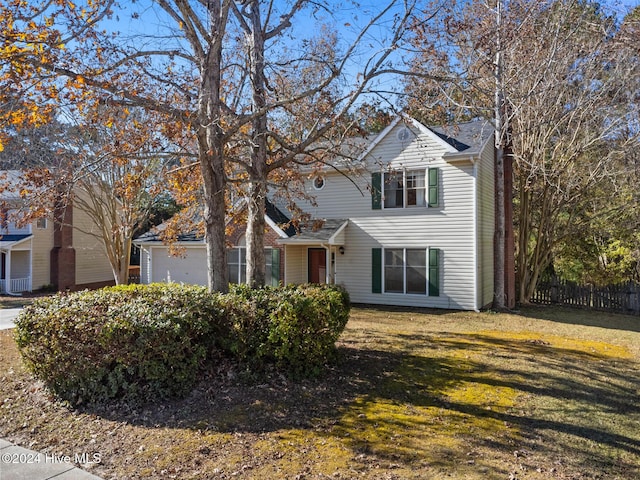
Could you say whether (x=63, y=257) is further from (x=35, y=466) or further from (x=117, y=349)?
(x=35, y=466)

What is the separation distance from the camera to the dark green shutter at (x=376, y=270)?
49.9 ft

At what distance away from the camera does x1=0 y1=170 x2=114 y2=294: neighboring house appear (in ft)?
68.5

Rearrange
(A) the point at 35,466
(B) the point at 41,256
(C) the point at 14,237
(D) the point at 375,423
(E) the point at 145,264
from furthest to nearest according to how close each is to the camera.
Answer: (B) the point at 41,256 < (C) the point at 14,237 < (E) the point at 145,264 < (D) the point at 375,423 < (A) the point at 35,466

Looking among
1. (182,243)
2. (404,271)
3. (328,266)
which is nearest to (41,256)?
(182,243)

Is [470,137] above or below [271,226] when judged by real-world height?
above

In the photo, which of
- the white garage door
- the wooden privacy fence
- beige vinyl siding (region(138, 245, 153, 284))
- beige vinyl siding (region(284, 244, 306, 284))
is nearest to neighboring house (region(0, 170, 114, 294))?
beige vinyl siding (region(138, 245, 153, 284))

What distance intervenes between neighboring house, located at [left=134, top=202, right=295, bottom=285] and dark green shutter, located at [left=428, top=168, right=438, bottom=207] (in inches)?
206

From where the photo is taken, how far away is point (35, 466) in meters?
3.98

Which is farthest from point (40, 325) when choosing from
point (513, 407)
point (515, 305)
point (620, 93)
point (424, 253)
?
point (620, 93)

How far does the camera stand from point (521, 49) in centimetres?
1113

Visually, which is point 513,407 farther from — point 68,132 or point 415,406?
point 68,132

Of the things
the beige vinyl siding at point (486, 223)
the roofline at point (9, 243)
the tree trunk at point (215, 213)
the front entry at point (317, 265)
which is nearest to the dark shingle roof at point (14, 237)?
the roofline at point (9, 243)

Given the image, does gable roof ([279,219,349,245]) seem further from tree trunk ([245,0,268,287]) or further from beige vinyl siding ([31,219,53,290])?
beige vinyl siding ([31,219,53,290])

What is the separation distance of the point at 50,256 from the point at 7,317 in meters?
11.0
